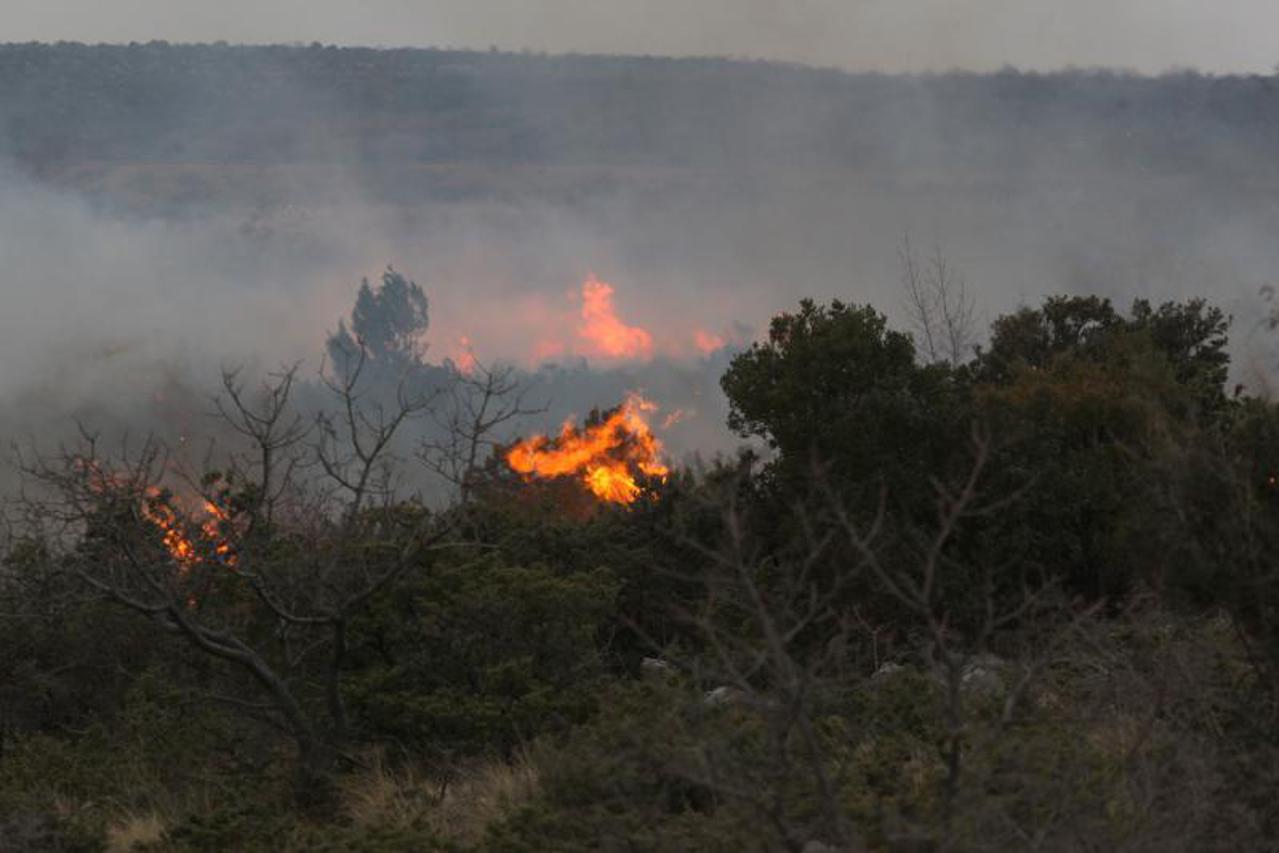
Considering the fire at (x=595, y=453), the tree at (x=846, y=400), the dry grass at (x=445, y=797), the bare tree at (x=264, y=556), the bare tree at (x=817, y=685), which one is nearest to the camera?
the bare tree at (x=817, y=685)

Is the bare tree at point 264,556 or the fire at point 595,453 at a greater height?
the fire at point 595,453

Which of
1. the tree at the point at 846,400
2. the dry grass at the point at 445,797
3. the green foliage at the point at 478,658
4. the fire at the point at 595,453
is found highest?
the fire at the point at 595,453

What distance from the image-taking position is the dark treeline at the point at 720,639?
7633 mm

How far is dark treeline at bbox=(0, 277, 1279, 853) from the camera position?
7.63 meters

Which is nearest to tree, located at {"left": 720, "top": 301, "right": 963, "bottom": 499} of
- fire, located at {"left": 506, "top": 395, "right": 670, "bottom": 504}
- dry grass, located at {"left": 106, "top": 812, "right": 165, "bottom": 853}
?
dry grass, located at {"left": 106, "top": 812, "right": 165, "bottom": 853}

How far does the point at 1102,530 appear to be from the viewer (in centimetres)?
2050

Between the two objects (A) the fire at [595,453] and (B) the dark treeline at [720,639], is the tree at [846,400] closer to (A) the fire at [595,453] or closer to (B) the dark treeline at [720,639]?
(B) the dark treeline at [720,639]

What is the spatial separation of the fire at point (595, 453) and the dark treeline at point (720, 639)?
22.5 meters

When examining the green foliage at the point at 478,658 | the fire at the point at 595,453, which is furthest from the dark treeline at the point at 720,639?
the fire at the point at 595,453

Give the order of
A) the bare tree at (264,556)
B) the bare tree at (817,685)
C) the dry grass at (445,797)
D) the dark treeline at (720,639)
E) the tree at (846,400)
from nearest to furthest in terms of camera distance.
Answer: the bare tree at (817,685)
the dark treeline at (720,639)
the dry grass at (445,797)
the bare tree at (264,556)
the tree at (846,400)

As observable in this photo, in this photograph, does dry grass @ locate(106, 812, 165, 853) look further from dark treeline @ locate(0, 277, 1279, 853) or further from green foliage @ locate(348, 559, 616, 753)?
green foliage @ locate(348, 559, 616, 753)

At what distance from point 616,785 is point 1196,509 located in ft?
12.2

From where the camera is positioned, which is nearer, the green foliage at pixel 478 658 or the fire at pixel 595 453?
the green foliage at pixel 478 658

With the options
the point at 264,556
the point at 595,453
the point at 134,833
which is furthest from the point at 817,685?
the point at 595,453
